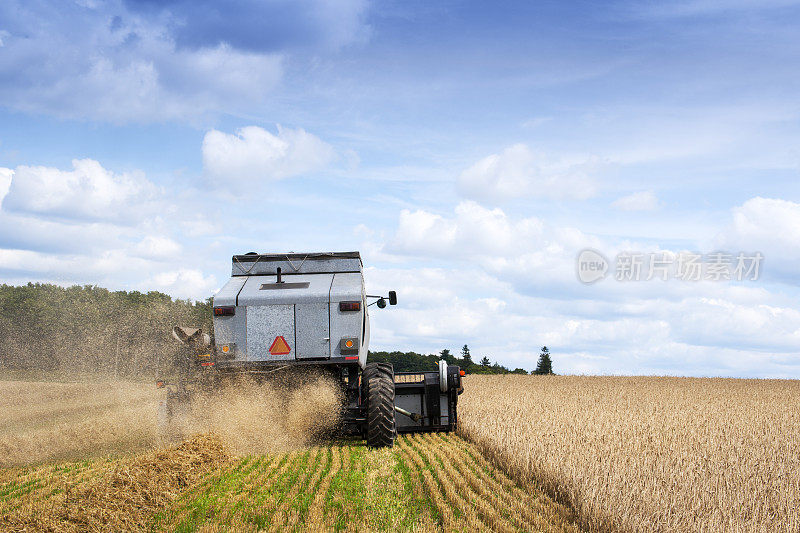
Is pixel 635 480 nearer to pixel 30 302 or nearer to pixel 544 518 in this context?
pixel 544 518

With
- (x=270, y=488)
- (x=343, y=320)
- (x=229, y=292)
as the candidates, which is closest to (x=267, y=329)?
(x=229, y=292)

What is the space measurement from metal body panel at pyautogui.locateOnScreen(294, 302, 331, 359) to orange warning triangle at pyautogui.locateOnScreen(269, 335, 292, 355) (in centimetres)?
22

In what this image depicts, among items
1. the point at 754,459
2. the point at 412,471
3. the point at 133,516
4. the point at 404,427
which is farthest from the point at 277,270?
the point at 754,459

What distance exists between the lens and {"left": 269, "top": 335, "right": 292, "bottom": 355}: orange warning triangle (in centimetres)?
1283

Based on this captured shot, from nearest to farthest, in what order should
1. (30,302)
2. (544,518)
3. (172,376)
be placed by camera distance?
(544,518) → (172,376) → (30,302)

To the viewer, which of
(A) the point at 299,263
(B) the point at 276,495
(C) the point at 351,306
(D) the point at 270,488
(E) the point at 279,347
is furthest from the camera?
(A) the point at 299,263

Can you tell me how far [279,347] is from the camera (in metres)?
12.8

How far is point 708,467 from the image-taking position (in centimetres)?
970

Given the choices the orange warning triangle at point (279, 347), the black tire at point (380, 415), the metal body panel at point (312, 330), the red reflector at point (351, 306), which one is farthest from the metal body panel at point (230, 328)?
the black tire at point (380, 415)

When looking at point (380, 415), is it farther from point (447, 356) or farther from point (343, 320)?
point (447, 356)

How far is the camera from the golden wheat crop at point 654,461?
743 cm

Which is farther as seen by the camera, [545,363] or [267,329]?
[545,363]

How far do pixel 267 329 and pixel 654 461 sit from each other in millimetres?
6969

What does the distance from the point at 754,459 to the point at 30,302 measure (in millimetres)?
81035
